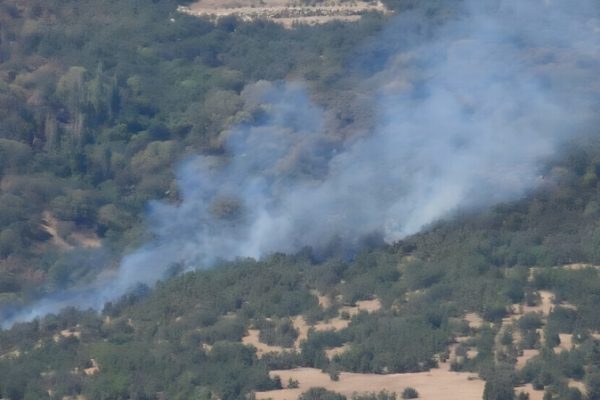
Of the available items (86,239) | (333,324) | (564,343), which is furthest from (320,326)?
(86,239)

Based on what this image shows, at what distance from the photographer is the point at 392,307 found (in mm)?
50406

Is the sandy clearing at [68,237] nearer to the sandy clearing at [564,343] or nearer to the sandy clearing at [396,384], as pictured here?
the sandy clearing at [396,384]

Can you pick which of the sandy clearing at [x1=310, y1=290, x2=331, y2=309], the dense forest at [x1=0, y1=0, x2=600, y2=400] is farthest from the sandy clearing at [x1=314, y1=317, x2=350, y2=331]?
the sandy clearing at [x1=310, y1=290, x2=331, y2=309]

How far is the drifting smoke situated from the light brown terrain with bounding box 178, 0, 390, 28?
1069 cm

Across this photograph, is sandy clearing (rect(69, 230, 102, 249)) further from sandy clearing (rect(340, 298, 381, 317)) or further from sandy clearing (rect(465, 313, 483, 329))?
sandy clearing (rect(465, 313, 483, 329))

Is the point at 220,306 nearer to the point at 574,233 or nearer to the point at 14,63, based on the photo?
the point at 574,233

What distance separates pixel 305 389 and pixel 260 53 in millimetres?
35215

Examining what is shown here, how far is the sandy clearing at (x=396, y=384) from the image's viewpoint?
4341cm

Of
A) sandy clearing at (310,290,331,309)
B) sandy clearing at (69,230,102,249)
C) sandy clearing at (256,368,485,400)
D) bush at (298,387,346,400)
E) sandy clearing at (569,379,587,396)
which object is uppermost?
sandy clearing at (569,379,587,396)

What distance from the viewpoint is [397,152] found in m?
60.8

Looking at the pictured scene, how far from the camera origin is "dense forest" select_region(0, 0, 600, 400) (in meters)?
45.5

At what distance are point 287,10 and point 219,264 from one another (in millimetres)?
32390

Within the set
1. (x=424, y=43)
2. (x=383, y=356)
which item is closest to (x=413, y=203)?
(x=383, y=356)

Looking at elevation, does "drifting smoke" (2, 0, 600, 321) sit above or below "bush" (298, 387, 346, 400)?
below
